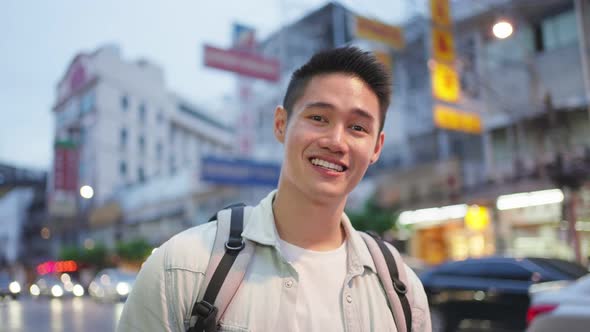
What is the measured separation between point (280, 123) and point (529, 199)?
19564 mm

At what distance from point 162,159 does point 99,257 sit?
14.4m

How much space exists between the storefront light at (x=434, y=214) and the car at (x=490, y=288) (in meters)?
13.3

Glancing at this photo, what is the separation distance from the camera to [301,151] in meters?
1.74

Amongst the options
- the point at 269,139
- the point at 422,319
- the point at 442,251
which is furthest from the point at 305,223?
the point at 269,139

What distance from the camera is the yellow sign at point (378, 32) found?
18406 mm

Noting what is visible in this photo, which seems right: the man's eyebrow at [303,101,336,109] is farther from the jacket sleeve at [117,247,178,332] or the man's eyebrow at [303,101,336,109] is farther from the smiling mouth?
the jacket sleeve at [117,247,178,332]

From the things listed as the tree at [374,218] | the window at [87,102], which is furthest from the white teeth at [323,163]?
the window at [87,102]

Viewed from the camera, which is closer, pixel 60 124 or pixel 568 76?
pixel 568 76

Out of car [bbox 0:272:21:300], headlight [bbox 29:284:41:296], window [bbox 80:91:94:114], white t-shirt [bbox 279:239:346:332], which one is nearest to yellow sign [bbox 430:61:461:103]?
car [bbox 0:272:21:300]

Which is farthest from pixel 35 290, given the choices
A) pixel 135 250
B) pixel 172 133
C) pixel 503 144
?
pixel 172 133

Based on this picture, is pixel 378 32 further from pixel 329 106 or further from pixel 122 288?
pixel 329 106

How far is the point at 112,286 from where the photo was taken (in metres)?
22.6

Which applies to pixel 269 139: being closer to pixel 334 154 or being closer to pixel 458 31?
pixel 458 31

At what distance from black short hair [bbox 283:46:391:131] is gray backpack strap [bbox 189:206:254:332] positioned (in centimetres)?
47
